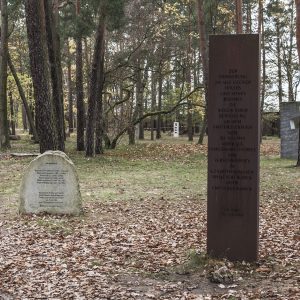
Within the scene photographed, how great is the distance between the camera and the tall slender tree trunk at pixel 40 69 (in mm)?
14234

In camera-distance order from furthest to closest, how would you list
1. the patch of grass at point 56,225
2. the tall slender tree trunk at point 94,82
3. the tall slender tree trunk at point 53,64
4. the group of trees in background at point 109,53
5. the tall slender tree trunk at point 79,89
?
the tall slender tree trunk at point 79,89 < the tall slender tree trunk at point 94,82 < the tall slender tree trunk at point 53,64 < the group of trees in background at point 109,53 < the patch of grass at point 56,225

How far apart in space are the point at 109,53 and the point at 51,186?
17.5 meters

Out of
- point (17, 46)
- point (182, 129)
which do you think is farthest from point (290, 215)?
point (182, 129)

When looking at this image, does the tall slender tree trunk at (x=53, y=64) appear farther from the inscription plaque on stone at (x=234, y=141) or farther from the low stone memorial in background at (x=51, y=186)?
the inscription plaque on stone at (x=234, y=141)

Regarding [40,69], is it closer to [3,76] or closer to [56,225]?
[56,225]

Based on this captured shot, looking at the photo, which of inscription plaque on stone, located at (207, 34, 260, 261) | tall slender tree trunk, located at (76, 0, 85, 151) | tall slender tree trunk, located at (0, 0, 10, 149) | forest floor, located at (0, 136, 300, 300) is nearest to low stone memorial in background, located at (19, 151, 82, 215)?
forest floor, located at (0, 136, 300, 300)

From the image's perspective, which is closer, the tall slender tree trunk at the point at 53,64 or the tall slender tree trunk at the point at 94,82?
the tall slender tree trunk at the point at 53,64

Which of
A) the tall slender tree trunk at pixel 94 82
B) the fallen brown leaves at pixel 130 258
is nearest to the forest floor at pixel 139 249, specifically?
the fallen brown leaves at pixel 130 258

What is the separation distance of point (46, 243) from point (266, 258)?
328 centimetres

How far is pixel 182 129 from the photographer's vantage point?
5088cm

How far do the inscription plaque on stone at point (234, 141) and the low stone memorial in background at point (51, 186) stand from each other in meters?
4.02

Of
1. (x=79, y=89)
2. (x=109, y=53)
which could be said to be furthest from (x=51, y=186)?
(x=109, y=53)

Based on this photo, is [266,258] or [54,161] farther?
[54,161]

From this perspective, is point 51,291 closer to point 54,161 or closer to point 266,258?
point 266,258
